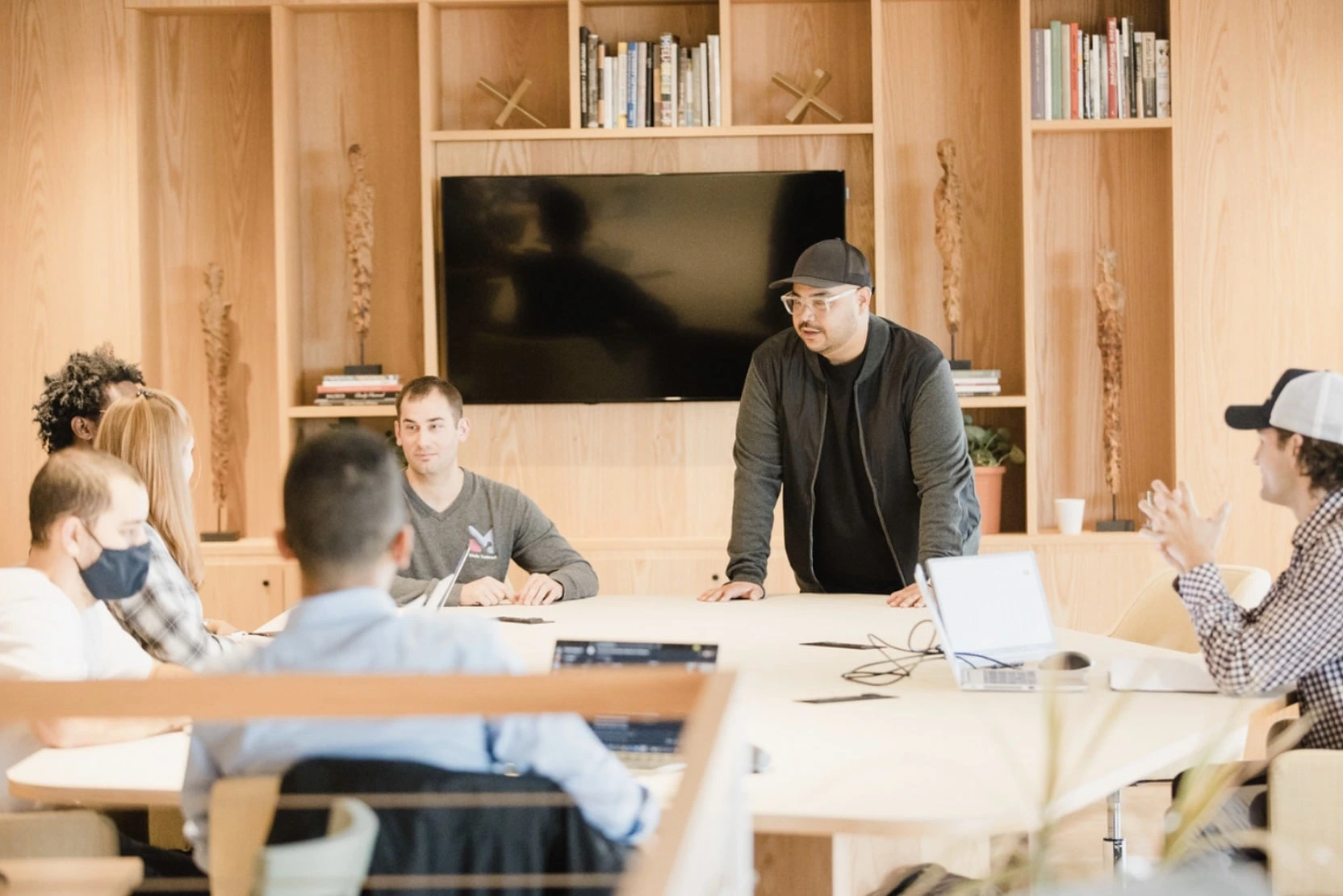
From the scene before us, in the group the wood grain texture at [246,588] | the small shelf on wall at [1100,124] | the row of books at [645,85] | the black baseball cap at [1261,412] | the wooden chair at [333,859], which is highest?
the row of books at [645,85]

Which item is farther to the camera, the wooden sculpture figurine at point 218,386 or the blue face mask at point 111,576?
the wooden sculpture figurine at point 218,386

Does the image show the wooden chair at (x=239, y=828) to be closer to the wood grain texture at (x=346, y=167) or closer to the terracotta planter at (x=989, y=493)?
the terracotta planter at (x=989, y=493)

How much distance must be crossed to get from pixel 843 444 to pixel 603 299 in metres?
1.61

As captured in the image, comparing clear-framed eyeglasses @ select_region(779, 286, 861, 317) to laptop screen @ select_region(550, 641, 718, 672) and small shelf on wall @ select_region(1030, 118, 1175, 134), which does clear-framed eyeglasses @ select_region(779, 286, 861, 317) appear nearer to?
laptop screen @ select_region(550, 641, 718, 672)

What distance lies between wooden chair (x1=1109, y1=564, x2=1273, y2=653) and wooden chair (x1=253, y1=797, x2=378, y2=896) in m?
2.07

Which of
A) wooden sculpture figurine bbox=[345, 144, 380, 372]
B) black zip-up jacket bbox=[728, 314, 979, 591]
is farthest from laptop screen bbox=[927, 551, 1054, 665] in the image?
wooden sculpture figurine bbox=[345, 144, 380, 372]

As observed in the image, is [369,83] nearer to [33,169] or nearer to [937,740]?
[33,169]

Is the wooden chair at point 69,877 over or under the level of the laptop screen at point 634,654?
under

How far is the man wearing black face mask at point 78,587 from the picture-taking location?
2010 mm

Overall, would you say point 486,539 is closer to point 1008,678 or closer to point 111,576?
point 111,576

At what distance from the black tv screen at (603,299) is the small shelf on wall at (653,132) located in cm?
20

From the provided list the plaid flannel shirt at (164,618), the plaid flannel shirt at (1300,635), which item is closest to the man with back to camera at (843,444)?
the plaid flannel shirt at (1300,635)

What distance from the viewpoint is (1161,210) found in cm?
482

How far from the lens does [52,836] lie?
1.83 metres
